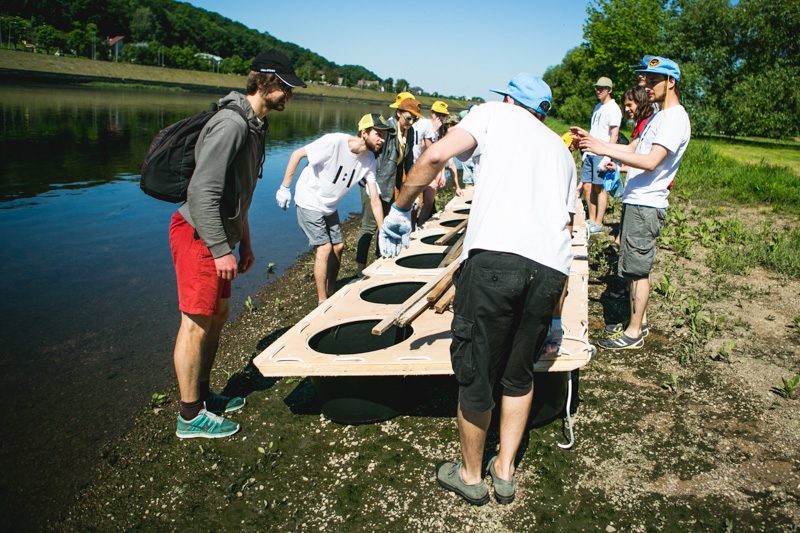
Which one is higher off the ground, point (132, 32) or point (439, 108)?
point (132, 32)

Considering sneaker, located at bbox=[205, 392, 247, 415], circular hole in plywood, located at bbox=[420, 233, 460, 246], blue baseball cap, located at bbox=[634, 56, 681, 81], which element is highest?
blue baseball cap, located at bbox=[634, 56, 681, 81]

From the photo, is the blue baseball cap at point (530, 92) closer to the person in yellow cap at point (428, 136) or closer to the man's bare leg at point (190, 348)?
the man's bare leg at point (190, 348)

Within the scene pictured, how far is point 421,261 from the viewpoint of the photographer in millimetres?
6145

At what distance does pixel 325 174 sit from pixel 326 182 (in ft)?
0.27

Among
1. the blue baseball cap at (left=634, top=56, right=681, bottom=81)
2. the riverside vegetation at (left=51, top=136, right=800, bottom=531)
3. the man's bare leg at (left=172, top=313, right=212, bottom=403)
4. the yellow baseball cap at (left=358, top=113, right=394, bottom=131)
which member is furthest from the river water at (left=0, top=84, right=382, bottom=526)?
the blue baseball cap at (left=634, top=56, right=681, bottom=81)

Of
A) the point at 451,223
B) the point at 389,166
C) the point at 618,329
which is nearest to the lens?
the point at 618,329

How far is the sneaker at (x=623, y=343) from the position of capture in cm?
486

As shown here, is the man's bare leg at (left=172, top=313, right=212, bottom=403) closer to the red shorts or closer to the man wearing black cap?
the man wearing black cap

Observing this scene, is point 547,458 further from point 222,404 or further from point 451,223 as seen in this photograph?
point 451,223

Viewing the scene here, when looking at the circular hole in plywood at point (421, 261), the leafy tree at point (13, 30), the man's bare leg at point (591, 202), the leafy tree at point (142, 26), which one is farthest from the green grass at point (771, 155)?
the leafy tree at point (142, 26)

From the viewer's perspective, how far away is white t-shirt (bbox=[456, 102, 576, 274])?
253 cm

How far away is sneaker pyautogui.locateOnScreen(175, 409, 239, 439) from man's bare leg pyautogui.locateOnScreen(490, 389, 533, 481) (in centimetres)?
192

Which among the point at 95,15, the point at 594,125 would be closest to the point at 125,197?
the point at 594,125

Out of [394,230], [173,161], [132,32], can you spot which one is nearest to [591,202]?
[394,230]
